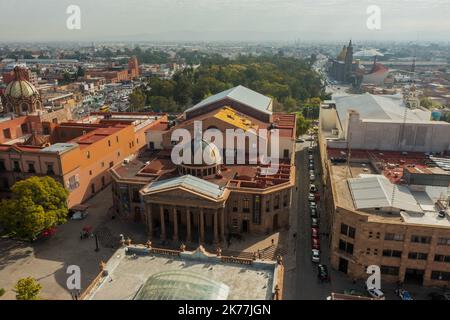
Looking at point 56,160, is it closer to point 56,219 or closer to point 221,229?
point 56,219

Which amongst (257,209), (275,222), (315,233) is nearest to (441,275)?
(315,233)

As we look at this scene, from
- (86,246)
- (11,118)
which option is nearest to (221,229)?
(86,246)

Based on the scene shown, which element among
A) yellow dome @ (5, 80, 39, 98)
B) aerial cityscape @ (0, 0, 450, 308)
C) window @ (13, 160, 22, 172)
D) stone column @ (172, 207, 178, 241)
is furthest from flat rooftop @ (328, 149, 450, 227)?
yellow dome @ (5, 80, 39, 98)

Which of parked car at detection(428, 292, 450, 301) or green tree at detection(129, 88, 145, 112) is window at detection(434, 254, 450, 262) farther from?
green tree at detection(129, 88, 145, 112)

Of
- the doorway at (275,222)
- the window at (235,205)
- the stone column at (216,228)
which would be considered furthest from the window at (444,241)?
the stone column at (216,228)

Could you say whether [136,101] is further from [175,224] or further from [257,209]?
[257,209]
